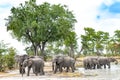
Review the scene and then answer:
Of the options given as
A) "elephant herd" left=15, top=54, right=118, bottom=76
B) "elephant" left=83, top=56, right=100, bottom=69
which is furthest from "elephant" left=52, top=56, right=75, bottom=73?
"elephant" left=83, top=56, right=100, bottom=69

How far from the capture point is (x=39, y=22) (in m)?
56.2

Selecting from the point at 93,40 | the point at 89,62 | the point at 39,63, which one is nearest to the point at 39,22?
the point at 89,62

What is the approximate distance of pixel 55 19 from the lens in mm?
57062

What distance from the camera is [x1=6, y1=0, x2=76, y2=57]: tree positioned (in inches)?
2187

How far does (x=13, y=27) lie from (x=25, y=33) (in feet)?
7.34

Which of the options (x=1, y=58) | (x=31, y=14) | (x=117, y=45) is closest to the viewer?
(x=1, y=58)

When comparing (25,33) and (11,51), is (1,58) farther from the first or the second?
(25,33)

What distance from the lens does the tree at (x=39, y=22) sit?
55.5 metres

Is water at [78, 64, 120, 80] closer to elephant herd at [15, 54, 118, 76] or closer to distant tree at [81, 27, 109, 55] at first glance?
elephant herd at [15, 54, 118, 76]

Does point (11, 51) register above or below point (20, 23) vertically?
below

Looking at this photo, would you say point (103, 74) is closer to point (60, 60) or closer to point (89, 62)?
point (60, 60)

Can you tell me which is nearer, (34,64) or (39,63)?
(34,64)

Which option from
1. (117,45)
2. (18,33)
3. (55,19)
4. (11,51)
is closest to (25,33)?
(18,33)

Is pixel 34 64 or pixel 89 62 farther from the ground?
pixel 89 62
